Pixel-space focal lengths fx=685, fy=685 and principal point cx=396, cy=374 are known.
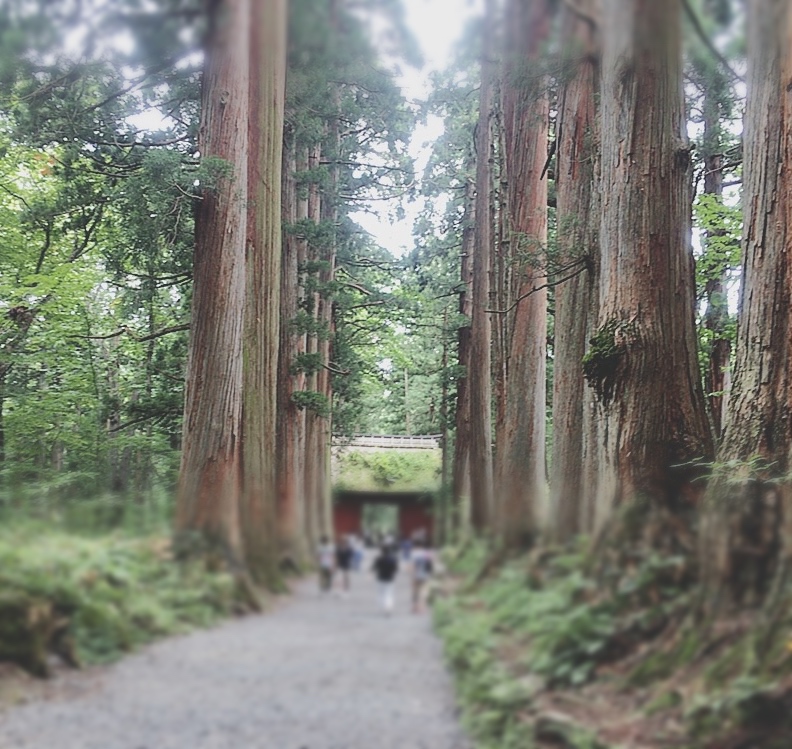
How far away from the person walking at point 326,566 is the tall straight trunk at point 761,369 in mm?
483

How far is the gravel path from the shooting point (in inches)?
36.5

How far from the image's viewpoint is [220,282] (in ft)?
4.44

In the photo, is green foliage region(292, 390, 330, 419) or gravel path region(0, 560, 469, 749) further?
green foliage region(292, 390, 330, 419)

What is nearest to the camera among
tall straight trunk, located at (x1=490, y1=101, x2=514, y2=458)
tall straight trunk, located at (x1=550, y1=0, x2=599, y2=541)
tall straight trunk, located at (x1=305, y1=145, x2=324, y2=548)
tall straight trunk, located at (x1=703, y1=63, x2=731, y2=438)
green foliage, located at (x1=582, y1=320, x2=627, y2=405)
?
tall straight trunk, located at (x1=305, y1=145, x2=324, y2=548)

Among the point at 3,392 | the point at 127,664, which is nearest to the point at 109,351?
the point at 3,392

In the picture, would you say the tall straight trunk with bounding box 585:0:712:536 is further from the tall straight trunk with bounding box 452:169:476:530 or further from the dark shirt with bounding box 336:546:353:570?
the dark shirt with bounding box 336:546:353:570

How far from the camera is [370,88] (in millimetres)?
1559

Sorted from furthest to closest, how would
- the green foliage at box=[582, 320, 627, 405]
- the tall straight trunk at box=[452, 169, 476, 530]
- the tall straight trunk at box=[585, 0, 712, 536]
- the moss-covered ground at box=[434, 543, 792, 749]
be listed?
the green foliage at box=[582, 320, 627, 405]
the tall straight trunk at box=[585, 0, 712, 536]
the tall straight trunk at box=[452, 169, 476, 530]
the moss-covered ground at box=[434, 543, 792, 749]

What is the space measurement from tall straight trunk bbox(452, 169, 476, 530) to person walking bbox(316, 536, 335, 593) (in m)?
0.19

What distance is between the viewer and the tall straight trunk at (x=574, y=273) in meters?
1.37

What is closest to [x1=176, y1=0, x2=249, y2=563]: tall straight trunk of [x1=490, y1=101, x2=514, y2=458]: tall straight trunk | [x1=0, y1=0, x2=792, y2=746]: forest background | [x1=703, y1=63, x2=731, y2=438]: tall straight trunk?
[x1=0, y1=0, x2=792, y2=746]: forest background

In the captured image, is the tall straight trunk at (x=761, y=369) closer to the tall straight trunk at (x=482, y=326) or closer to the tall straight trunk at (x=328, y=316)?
the tall straight trunk at (x=482, y=326)

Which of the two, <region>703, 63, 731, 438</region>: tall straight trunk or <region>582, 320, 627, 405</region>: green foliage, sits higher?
<region>703, 63, 731, 438</region>: tall straight trunk

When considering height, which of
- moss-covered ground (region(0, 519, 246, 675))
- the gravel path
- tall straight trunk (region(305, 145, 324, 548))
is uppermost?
tall straight trunk (region(305, 145, 324, 548))
